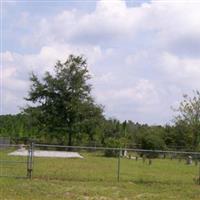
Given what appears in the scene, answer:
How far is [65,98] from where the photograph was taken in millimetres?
58062

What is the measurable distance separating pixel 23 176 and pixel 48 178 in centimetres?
100

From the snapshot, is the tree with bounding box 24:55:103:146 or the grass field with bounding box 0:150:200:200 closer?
the grass field with bounding box 0:150:200:200

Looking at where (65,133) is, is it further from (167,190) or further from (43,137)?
(167,190)

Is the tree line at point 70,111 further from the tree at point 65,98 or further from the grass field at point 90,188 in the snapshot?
the grass field at point 90,188

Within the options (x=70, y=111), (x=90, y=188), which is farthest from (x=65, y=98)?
(x=90, y=188)

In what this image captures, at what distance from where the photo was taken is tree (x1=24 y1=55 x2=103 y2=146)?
57.8 metres

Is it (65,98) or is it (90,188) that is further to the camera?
(65,98)

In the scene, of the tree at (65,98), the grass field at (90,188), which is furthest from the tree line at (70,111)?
the grass field at (90,188)

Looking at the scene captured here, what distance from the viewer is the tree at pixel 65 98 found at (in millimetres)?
57781

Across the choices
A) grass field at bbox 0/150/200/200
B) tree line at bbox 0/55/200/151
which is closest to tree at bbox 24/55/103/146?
tree line at bbox 0/55/200/151

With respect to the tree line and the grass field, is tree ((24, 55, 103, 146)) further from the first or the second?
the grass field

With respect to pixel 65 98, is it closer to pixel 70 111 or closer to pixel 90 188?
pixel 70 111

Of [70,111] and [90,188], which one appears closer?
[90,188]

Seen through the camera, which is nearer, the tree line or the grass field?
the grass field
